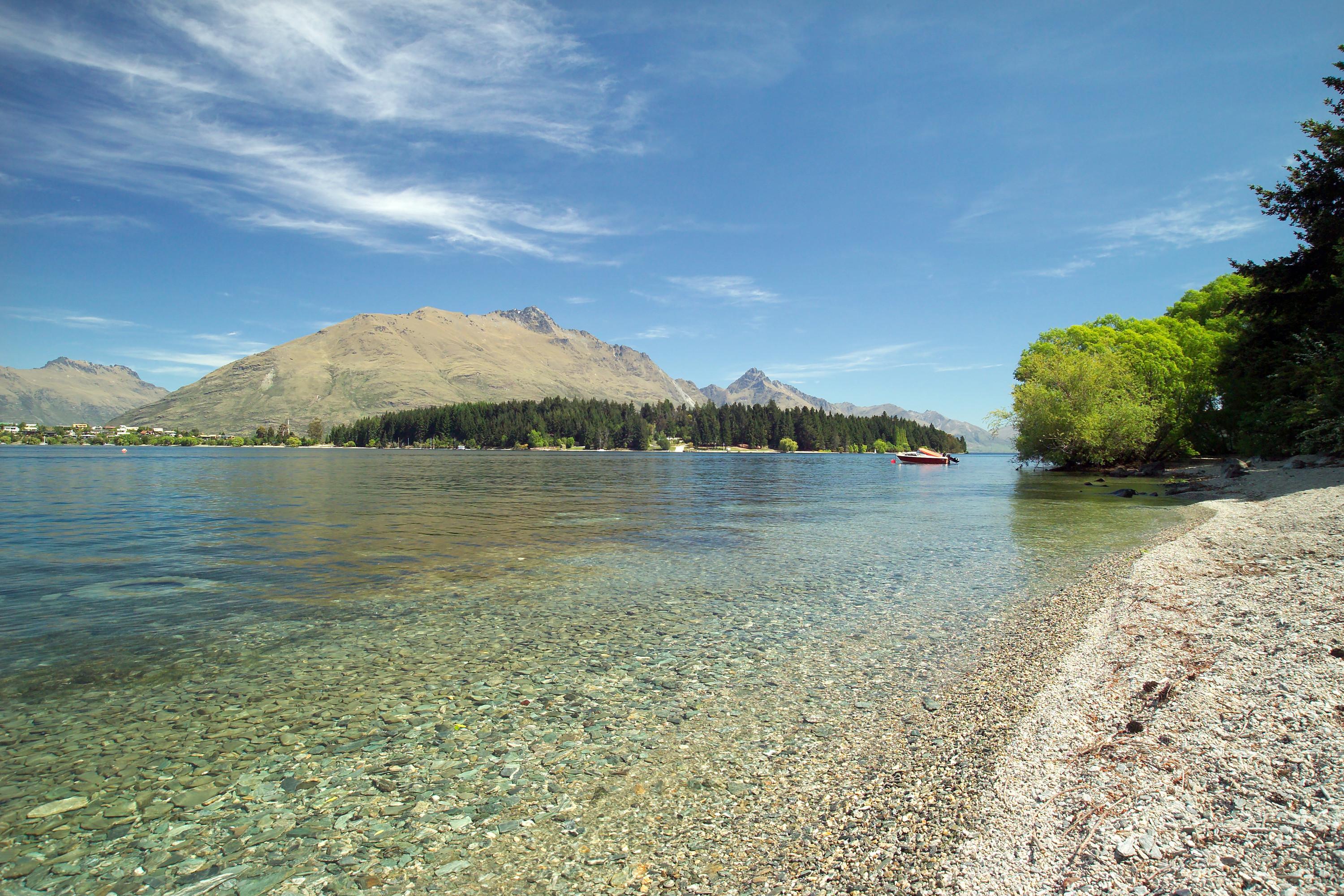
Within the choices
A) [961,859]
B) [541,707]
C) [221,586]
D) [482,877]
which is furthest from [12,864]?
[221,586]

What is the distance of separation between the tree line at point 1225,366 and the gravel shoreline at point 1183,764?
34376 mm

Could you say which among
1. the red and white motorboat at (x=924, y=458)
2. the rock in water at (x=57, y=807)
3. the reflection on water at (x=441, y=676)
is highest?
the red and white motorboat at (x=924, y=458)

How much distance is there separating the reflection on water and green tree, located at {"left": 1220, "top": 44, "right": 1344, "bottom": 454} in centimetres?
1829

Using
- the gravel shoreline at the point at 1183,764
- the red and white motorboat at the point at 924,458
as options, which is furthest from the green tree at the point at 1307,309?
the red and white motorboat at the point at 924,458

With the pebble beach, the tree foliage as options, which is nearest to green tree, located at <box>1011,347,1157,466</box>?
the tree foliage

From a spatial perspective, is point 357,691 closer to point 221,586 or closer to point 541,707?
point 541,707

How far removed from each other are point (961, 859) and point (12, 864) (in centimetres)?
940

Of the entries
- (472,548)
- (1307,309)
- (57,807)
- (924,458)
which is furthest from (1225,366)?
(924,458)

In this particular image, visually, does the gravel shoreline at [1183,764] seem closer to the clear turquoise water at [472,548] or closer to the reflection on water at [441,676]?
the reflection on water at [441,676]

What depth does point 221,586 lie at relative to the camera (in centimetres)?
1820

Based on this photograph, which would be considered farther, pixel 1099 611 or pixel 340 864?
pixel 1099 611

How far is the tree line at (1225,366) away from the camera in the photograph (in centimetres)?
3925

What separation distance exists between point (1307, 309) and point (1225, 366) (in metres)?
15.8

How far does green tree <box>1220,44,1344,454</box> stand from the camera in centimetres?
3625
